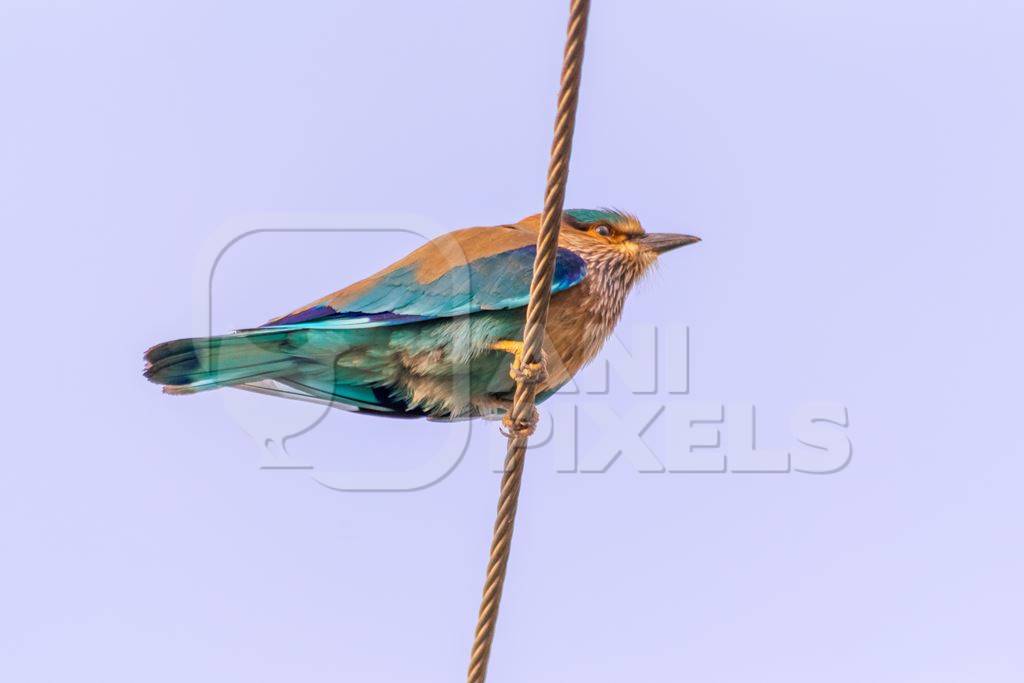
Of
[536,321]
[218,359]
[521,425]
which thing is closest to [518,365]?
[521,425]

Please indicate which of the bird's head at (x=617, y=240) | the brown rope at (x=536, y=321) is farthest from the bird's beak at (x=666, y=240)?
the brown rope at (x=536, y=321)

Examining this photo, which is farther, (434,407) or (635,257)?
(635,257)

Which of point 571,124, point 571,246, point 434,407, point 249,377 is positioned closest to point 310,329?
point 249,377

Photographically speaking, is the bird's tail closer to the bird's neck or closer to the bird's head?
the bird's neck

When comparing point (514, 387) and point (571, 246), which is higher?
point (571, 246)

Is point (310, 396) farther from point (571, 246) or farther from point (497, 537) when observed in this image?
point (497, 537)

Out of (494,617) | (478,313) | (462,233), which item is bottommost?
(494,617)

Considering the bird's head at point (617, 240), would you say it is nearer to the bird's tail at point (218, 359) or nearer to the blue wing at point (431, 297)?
the blue wing at point (431, 297)
